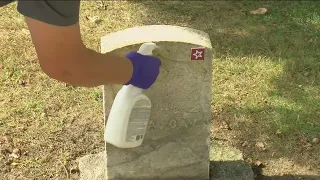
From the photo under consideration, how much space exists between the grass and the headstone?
0.54 meters

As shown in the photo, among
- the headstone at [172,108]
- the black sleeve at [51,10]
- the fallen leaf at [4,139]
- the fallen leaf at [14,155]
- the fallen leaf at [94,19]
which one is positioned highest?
the black sleeve at [51,10]

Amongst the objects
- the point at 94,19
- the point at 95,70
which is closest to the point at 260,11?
the point at 94,19

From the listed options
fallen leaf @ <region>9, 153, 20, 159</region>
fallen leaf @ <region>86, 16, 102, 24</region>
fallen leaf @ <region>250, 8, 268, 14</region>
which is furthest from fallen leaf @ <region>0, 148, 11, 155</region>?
fallen leaf @ <region>250, 8, 268, 14</region>

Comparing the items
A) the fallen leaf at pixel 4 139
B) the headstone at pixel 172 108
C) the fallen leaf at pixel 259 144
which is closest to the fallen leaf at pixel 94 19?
the fallen leaf at pixel 4 139

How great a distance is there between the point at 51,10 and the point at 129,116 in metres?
0.81

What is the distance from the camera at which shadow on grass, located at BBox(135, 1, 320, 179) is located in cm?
391

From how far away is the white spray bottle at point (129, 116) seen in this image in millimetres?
2922

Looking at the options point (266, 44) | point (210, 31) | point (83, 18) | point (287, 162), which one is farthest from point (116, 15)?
point (287, 162)

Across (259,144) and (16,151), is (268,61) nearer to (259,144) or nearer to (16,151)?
(259,144)

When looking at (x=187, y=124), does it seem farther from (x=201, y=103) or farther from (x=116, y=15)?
(x=116, y=15)

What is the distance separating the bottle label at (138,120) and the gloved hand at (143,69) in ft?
0.41

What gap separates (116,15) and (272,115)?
1.86 m

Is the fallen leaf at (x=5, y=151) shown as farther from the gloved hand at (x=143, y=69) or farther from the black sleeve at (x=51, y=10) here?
the black sleeve at (x=51, y=10)

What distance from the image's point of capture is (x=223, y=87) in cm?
434
